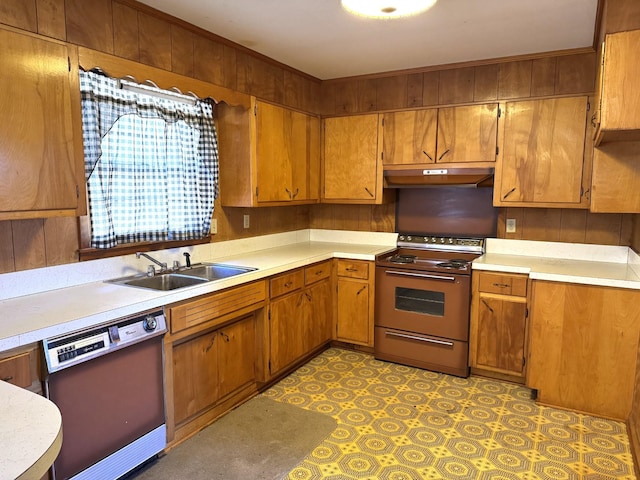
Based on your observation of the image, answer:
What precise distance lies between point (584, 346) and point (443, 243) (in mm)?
1394

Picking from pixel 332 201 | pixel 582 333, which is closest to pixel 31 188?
pixel 332 201

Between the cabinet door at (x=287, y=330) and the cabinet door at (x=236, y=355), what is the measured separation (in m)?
0.18

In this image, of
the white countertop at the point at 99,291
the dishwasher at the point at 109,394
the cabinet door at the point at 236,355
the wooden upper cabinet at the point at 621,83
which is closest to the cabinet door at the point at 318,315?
the white countertop at the point at 99,291

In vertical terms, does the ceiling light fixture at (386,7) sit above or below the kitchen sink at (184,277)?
above

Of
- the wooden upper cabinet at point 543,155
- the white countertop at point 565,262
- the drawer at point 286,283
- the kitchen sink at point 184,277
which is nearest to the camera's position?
the kitchen sink at point 184,277

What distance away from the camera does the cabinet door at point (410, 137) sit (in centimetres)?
368

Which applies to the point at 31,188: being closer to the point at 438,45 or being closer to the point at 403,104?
the point at 438,45

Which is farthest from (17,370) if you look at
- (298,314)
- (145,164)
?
(298,314)

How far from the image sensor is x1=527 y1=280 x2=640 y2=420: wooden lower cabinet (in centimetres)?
271

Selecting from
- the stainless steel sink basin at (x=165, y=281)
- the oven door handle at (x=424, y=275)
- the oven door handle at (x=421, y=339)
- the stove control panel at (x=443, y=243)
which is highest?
the stove control panel at (x=443, y=243)

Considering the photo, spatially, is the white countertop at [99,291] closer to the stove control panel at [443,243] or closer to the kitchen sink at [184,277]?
the kitchen sink at [184,277]

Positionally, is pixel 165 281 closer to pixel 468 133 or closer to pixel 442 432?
pixel 442 432

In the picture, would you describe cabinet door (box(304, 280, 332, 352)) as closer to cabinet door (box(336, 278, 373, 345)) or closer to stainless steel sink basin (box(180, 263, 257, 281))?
cabinet door (box(336, 278, 373, 345))

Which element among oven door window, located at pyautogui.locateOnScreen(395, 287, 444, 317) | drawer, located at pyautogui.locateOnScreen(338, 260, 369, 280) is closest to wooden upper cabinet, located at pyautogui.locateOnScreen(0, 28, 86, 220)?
drawer, located at pyautogui.locateOnScreen(338, 260, 369, 280)
